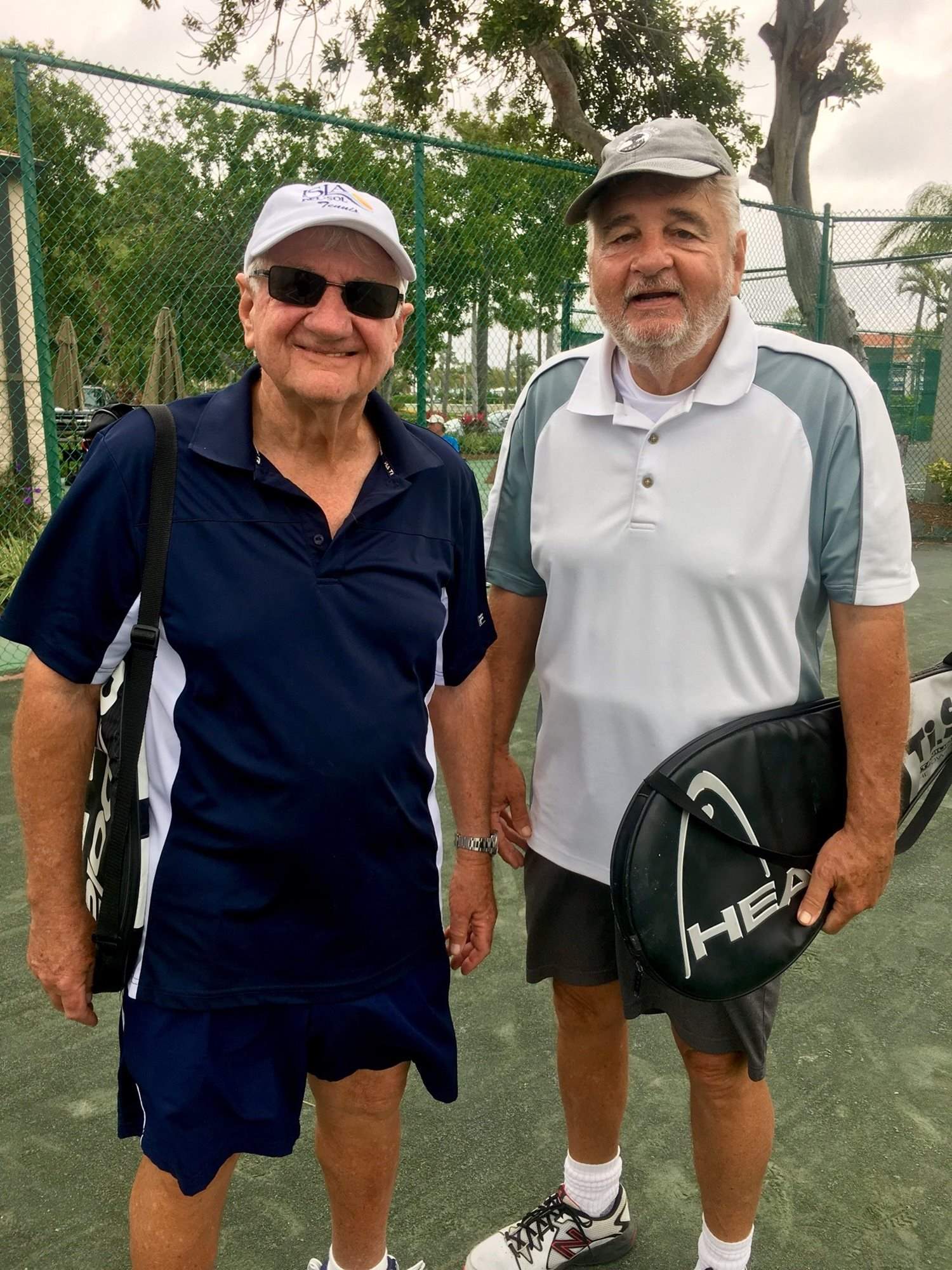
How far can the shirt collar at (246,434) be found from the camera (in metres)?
1.52

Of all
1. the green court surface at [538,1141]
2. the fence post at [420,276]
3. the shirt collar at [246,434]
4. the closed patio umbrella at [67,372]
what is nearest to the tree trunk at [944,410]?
the fence post at [420,276]

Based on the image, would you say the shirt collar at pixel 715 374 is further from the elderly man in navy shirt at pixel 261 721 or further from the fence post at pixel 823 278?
the fence post at pixel 823 278

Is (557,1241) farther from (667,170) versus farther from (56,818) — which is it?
(667,170)

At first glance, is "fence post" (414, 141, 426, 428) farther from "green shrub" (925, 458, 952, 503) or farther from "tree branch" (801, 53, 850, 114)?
"tree branch" (801, 53, 850, 114)

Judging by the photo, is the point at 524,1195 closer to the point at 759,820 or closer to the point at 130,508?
the point at 759,820

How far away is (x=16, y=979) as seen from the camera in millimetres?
2828

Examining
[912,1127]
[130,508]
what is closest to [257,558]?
[130,508]

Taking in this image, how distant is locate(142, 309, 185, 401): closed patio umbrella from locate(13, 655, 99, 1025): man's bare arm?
5.18 metres

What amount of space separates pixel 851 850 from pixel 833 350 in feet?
2.76

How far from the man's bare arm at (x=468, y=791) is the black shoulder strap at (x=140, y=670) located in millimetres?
598

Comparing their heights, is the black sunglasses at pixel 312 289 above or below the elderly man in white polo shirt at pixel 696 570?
above

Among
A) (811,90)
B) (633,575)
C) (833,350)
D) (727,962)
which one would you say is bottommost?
(727,962)

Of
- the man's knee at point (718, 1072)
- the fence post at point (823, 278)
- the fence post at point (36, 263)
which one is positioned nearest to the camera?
the man's knee at point (718, 1072)

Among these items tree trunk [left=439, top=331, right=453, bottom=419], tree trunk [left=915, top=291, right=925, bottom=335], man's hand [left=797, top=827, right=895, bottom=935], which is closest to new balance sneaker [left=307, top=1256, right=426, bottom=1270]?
man's hand [left=797, top=827, right=895, bottom=935]
